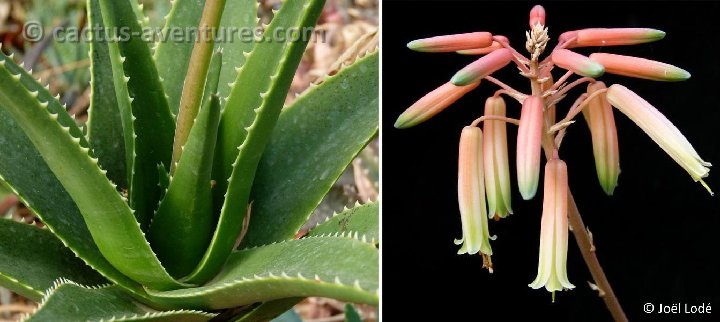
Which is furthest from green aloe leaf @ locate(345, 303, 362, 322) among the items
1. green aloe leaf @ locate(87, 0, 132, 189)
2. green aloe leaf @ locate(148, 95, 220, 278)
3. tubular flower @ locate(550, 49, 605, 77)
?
tubular flower @ locate(550, 49, 605, 77)

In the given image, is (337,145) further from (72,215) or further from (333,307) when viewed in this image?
(333,307)

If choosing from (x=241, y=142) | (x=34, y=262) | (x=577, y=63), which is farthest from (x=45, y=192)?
(x=577, y=63)

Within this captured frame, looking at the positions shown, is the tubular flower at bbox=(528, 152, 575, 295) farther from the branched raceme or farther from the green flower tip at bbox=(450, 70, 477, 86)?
the green flower tip at bbox=(450, 70, 477, 86)

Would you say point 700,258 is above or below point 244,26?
below

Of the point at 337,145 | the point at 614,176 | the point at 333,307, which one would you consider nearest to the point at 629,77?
the point at 614,176

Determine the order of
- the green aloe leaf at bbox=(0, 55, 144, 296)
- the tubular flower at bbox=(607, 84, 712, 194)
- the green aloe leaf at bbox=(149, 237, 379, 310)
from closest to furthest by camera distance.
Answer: the green aloe leaf at bbox=(149, 237, 379, 310)
the tubular flower at bbox=(607, 84, 712, 194)
the green aloe leaf at bbox=(0, 55, 144, 296)

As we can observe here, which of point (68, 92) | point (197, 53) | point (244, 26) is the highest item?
point (68, 92)
